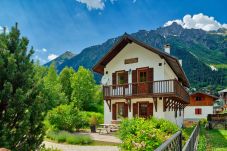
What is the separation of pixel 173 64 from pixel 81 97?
18.7m

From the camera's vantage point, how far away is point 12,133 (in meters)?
8.31

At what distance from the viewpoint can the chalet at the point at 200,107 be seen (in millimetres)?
57812

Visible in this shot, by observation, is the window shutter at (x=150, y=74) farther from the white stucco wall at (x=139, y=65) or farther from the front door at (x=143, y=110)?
the front door at (x=143, y=110)

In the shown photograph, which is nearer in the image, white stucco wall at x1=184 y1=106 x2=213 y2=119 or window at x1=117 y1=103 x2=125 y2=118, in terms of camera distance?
window at x1=117 y1=103 x2=125 y2=118

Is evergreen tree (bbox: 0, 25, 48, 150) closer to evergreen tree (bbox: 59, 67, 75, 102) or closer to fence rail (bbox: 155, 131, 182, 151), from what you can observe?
fence rail (bbox: 155, 131, 182, 151)

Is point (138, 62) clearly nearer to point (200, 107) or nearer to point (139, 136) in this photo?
point (139, 136)

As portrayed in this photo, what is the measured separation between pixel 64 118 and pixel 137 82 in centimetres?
618

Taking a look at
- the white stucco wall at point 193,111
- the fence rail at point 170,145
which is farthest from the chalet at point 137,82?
the white stucco wall at point 193,111

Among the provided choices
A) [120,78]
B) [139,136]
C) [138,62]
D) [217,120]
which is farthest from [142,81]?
[139,136]

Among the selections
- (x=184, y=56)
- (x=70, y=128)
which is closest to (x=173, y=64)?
(x=70, y=128)

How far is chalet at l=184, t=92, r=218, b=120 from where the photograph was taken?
57.8 m

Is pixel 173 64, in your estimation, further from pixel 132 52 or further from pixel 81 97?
pixel 81 97

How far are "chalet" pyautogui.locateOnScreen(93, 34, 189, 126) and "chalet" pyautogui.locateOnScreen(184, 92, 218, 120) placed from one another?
1273 inches

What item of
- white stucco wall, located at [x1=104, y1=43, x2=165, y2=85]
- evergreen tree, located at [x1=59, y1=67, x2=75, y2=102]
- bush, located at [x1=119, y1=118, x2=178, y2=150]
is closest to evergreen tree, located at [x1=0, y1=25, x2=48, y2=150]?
bush, located at [x1=119, y1=118, x2=178, y2=150]
